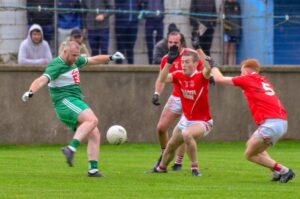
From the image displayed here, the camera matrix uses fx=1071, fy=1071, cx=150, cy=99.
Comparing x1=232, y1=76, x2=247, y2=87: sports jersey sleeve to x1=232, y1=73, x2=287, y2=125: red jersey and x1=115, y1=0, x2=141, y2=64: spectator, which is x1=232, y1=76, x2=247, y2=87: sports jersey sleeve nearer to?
x1=232, y1=73, x2=287, y2=125: red jersey

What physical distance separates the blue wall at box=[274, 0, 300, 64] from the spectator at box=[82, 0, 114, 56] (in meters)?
3.54

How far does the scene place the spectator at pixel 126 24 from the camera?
A: 2177 centimetres

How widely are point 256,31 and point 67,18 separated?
3902mm

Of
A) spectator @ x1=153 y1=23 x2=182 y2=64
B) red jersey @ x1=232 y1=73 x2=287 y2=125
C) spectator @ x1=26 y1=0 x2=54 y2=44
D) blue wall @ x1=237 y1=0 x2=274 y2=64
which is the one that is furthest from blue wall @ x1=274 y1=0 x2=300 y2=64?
red jersey @ x1=232 y1=73 x2=287 y2=125

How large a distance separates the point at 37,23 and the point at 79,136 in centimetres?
779

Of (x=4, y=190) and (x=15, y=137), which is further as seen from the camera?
(x=15, y=137)

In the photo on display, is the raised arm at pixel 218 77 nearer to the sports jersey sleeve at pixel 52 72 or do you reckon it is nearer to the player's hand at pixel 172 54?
the player's hand at pixel 172 54

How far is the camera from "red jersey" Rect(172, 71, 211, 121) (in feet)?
49.6

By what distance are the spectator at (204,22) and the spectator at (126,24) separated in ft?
3.85

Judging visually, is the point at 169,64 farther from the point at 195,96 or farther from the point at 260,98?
the point at 260,98

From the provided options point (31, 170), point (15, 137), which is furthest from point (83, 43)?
point (31, 170)

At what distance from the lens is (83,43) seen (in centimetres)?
2123

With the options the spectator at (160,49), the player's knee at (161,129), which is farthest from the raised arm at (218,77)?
the spectator at (160,49)

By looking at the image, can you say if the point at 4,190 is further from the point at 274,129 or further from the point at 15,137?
the point at 15,137
